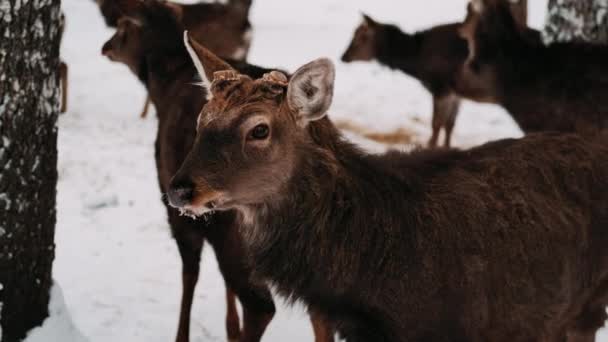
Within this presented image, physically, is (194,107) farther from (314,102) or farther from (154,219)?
(154,219)

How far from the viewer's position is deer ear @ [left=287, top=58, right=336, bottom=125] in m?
3.77

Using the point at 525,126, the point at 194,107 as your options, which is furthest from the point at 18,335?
the point at 525,126

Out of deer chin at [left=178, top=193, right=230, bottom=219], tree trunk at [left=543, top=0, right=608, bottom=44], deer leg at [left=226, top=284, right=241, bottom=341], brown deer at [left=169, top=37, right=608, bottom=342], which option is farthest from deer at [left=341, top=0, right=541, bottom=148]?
deer chin at [left=178, top=193, right=230, bottom=219]

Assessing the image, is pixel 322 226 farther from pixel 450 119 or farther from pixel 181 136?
pixel 450 119

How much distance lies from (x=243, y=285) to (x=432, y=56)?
8283mm

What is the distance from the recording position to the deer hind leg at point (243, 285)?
5.27m

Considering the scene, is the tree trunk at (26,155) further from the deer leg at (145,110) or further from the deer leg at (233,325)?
the deer leg at (145,110)

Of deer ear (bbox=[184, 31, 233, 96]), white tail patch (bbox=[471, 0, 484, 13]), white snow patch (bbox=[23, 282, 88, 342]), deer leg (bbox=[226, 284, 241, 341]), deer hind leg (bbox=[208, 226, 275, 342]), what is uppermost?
deer ear (bbox=[184, 31, 233, 96])

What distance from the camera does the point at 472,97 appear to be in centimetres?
1186

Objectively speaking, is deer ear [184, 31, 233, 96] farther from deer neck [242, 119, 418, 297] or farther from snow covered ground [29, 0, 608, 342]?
snow covered ground [29, 0, 608, 342]

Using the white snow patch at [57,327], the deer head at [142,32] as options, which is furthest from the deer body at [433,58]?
the white snow patch at [57,327]

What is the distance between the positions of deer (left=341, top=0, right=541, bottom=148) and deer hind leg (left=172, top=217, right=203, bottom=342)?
5841 millimetres

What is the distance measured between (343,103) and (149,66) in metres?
6.56

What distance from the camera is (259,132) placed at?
3.87m
